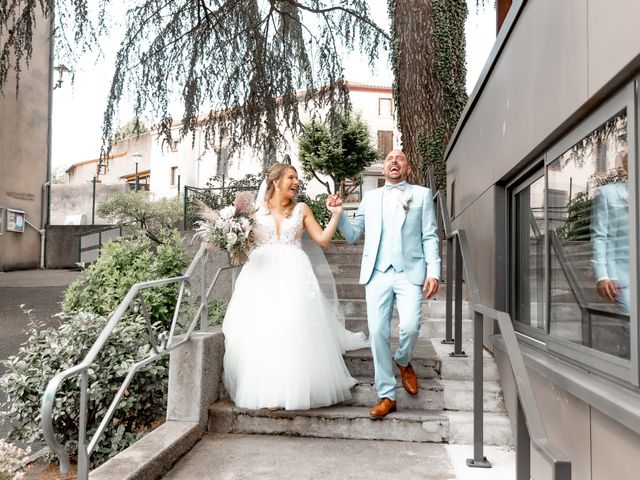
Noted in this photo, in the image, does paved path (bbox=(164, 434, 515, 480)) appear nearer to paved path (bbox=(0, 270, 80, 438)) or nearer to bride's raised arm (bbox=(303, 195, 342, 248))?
bride's raised arm (bbox=(303, 195, 342, 248))

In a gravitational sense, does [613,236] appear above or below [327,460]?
above

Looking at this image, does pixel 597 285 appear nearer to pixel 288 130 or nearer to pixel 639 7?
pixel 639 7

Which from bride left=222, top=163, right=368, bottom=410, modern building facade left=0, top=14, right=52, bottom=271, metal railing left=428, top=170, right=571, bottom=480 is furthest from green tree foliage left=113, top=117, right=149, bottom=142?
modern building facade left=0, top=14, right=52, bottom=271

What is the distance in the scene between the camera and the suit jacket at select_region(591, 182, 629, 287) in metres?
2.34

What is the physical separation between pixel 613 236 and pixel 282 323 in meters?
2.28

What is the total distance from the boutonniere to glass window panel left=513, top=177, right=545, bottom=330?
0.76 m

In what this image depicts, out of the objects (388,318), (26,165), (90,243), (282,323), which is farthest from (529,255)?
(90,243)

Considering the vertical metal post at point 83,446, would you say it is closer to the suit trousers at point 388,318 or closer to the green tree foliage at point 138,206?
the suit trousers at point 388,318

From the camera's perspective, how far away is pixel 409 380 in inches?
167

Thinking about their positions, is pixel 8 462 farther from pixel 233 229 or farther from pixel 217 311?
pixel 217 311

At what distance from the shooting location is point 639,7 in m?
1.94

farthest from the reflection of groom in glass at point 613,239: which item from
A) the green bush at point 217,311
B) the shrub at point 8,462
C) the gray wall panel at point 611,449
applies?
the green bush at point 217,311

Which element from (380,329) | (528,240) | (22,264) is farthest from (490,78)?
(22,264)

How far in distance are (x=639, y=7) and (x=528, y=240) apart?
2257 mm
